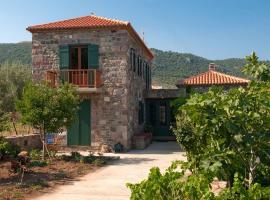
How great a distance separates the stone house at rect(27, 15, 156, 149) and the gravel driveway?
1806 millimetres

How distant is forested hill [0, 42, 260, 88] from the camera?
238 feet

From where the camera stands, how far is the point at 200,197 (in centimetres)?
364

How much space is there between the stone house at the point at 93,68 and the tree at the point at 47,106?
2.93 m

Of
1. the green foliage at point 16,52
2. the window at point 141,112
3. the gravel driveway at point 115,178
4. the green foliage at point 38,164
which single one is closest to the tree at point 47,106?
the green foliage at point 38,164

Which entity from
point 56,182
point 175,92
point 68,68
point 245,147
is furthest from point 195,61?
point 245,147

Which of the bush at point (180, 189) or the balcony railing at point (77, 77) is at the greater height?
the balcony railing at point (77, 77)

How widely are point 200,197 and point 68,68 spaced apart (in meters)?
15.1

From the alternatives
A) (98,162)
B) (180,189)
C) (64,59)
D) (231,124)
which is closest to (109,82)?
(64,59)

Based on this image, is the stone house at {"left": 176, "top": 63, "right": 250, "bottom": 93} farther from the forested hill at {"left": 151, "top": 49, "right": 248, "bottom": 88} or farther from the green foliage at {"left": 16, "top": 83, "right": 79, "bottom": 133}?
the forested hill at {"left": 151, "top": 49, "right": 248, "bottom": 88}

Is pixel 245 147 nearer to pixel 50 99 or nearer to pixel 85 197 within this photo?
pixel 85 197

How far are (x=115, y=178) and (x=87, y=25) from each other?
8.57 metres

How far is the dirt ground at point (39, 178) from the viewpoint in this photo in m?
9.31

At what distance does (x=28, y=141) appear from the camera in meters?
17.4

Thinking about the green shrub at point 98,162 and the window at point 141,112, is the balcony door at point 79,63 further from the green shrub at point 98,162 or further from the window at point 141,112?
the window at point 141,112
